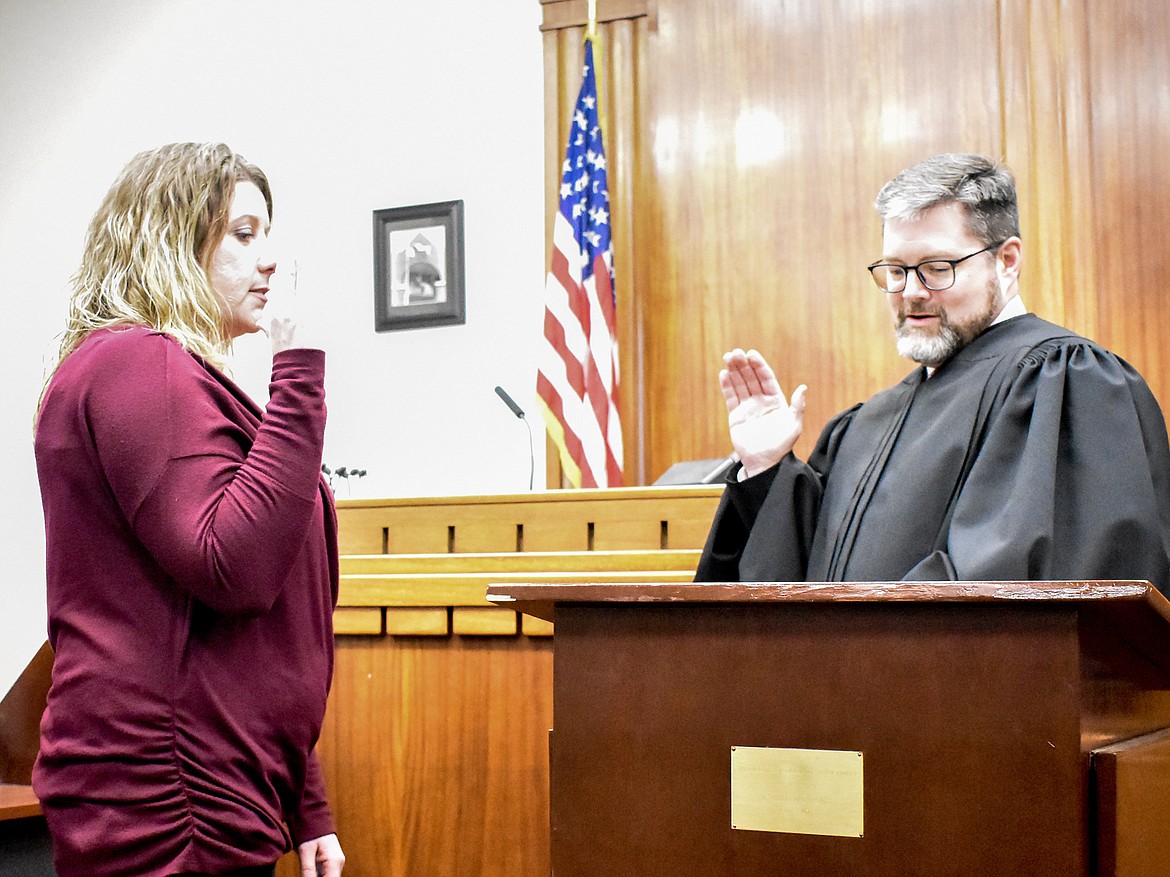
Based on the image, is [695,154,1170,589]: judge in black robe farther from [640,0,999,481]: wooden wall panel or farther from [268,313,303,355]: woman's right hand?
[640,0,999,481]: wooden wall panel

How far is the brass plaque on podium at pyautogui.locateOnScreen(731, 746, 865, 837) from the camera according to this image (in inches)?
49.2

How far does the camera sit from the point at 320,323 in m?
5.95

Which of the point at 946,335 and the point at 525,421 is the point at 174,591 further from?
the point at 525,421

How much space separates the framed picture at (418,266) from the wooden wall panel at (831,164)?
605mm

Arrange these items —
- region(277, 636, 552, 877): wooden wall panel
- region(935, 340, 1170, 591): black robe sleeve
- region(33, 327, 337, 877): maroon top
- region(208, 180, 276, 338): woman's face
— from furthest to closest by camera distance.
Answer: region(277, 636, 552, 877): wooden wall panel, region(935, 340, 1170, 591): black robe sleeve, region(208, 180, 276, 338): woman's face, region(33, 327, 337, 877): maroon top

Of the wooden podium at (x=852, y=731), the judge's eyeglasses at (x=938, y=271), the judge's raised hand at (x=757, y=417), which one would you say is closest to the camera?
the wooden podium at (x=852, y=731)

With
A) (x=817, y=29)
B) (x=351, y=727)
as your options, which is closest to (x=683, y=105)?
(x=817, y=29)

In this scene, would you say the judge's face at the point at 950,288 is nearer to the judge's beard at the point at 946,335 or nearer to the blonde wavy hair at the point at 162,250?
the judge's beard at the point at 946,335

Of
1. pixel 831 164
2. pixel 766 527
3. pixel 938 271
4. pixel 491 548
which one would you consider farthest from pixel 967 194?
pixel 831 164

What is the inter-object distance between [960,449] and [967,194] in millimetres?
513

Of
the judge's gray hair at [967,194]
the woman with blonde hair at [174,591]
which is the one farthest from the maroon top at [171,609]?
the judge's gray hair at [967,194]

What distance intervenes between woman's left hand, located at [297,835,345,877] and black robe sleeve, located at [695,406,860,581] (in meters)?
0.82

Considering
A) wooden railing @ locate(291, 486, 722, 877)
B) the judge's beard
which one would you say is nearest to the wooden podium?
the judge's beard

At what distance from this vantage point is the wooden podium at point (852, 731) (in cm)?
119
